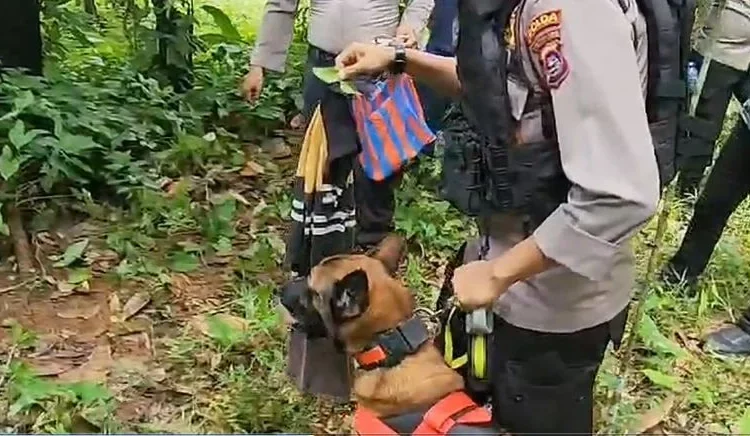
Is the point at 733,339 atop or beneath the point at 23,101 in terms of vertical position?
beneath

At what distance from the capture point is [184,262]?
15.1ft

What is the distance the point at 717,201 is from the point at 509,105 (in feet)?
8.57

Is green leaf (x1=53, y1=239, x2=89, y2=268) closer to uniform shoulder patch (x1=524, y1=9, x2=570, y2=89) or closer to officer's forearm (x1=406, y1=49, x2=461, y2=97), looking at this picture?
officer's forearm (x1=406, y1=49, x2=461, y2=97)

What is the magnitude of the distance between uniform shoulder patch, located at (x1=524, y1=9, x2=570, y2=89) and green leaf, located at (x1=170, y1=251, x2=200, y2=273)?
2865 millimetres

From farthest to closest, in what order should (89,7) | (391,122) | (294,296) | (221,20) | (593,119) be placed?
(89,7) → (221,20) → (391,122) → (294,296) → (593,119)

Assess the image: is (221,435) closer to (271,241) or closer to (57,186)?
(271,241)

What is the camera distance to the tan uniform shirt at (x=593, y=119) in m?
1.86

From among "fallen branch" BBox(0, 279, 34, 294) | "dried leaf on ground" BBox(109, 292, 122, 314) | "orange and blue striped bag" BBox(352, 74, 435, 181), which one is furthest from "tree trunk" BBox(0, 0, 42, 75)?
"orange and blue striped bag" BBox(352, 74, 435, 181)

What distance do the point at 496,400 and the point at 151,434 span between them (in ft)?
4.96

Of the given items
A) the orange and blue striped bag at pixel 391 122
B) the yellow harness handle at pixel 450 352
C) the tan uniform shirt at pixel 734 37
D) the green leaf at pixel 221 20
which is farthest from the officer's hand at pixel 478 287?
the green leaf at pixel 221 20

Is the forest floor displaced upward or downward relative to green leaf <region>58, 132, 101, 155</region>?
downward

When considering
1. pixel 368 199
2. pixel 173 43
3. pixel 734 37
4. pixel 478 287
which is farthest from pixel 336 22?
pixel 173 43

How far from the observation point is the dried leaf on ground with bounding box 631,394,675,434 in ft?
12.1

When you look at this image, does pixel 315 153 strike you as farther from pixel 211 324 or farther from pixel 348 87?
pixel 211 324
